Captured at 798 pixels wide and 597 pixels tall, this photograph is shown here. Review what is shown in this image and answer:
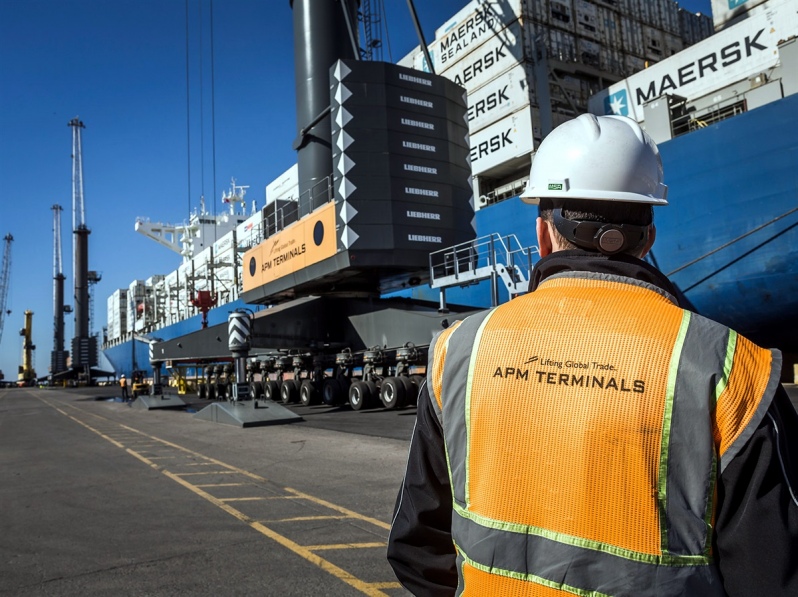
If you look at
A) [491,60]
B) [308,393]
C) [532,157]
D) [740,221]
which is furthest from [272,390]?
[491,60]

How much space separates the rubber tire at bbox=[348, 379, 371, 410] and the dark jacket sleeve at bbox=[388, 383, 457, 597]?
14.5 meters

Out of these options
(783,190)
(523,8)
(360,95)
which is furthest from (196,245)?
(783,190)

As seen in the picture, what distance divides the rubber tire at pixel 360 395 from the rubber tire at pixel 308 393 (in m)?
2.66

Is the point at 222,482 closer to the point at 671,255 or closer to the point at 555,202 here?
the point at 555,202

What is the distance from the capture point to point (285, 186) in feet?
139

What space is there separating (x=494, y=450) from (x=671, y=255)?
17.0 meters

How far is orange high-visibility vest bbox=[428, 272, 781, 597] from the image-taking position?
3.86 ft

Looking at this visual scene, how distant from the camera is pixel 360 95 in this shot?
49.3 ft

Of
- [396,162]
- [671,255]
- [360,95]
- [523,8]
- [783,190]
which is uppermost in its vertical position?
[523,8]

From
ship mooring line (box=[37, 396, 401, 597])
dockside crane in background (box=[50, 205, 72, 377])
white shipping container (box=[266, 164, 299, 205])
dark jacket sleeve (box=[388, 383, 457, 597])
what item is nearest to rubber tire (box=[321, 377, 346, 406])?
ship mooring line (box=[37, 396, 401, 597])

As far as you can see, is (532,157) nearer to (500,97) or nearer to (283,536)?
(500,97)

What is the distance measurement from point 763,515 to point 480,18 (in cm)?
2838

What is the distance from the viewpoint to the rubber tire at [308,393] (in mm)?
18734

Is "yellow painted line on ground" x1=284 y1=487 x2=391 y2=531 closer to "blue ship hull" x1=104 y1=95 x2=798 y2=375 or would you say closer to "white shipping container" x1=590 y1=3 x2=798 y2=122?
"blue ship hull" x1=104 y1=95 x2=798 y2=375
